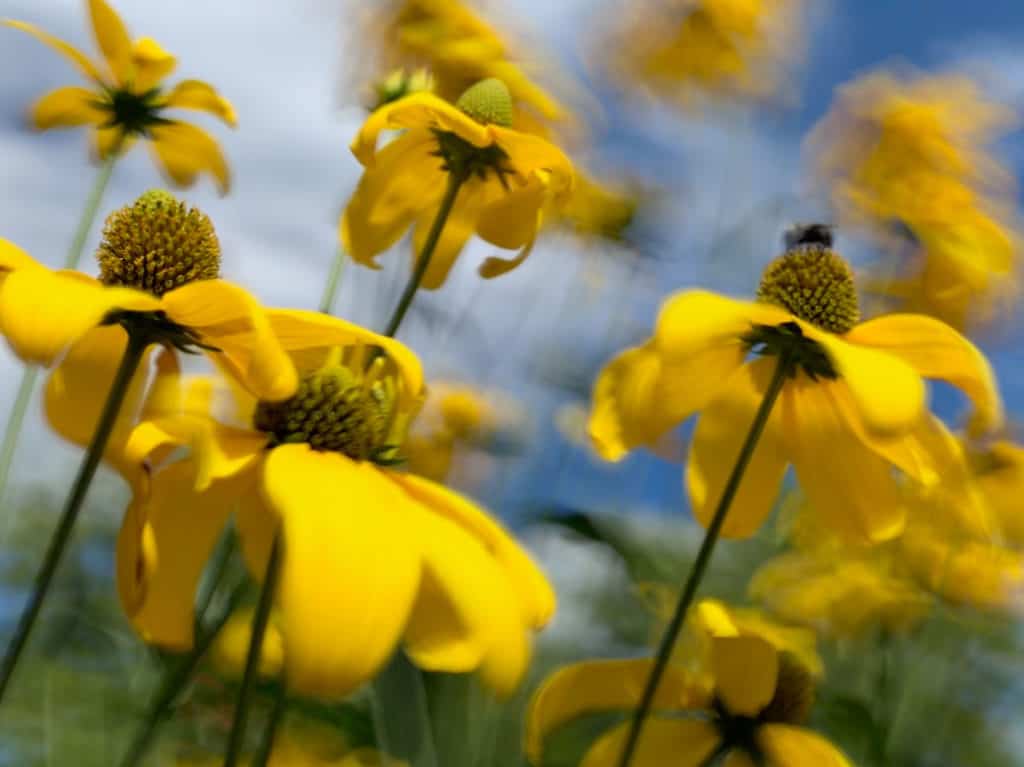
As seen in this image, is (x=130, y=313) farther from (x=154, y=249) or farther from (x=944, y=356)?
(x=944, y=356)

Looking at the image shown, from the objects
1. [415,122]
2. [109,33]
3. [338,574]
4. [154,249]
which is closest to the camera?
[338,574]

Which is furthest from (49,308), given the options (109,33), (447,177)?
(109,33)

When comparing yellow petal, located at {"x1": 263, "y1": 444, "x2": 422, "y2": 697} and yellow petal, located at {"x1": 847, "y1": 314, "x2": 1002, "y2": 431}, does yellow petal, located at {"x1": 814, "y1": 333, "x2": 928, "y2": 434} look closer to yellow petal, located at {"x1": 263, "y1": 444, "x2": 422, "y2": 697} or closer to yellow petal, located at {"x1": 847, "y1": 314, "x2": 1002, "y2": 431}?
yellow petal, located at {"x1": 847, "y1": 314, "x2": 1002, "y2": 431}

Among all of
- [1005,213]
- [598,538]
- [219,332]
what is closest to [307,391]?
[219,332]

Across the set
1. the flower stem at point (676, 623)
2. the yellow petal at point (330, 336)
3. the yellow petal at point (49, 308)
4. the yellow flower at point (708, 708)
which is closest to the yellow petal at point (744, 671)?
the yellow flower at point (708, 708)

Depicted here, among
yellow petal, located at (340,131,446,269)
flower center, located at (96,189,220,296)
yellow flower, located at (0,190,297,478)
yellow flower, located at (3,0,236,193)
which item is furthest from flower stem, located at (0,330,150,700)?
yellow flower, located at (3,0,236,193)

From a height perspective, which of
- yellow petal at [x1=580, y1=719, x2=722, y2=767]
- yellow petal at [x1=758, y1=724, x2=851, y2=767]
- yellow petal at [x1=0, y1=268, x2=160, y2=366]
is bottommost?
yellow petal at [x1=580, y1=719, x2=722, y2=767]

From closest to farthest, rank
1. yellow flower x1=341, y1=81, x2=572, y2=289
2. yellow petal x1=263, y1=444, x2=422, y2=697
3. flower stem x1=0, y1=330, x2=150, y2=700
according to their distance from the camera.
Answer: yellow petal x1=263, y1=444, x2=422, y2=697 < flower stem x1=0, y1=330, x2=150, y2=700 < yellow flower x1=341, y1=81, x2=572, y2=289

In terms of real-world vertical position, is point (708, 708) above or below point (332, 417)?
below
